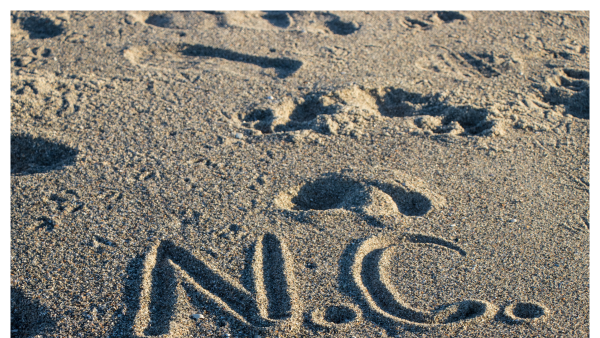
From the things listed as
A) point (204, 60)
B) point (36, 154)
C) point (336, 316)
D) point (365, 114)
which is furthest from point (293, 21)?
point (336, 316)

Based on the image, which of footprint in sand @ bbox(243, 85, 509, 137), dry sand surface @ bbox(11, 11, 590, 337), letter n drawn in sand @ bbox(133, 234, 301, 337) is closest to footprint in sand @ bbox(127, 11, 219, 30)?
dry sand surface @ bbox(11, 11, 590, 337)

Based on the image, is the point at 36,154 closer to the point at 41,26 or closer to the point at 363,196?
the point at 41,26

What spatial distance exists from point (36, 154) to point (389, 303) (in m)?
2.25

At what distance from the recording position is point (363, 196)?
8.27 ft

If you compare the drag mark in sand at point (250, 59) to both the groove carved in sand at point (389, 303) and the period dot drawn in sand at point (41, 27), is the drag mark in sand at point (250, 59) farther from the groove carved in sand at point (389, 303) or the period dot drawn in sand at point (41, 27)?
the groove carved in sand at point (389, 303)

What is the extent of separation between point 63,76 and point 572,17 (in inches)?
171

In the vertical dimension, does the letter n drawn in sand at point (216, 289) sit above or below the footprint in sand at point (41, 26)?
below

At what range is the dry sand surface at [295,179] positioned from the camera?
2.00m

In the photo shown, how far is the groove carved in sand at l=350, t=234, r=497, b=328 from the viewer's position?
1.95 m

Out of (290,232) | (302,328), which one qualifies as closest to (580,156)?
(290,232)

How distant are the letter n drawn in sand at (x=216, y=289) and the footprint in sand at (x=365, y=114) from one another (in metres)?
0.98

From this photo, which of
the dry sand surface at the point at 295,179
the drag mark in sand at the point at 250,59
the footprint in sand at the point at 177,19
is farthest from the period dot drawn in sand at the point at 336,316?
the footprint in sand at the point at 177,19

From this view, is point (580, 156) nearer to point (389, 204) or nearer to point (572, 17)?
point (389, 204)

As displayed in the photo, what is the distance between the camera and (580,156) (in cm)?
285
